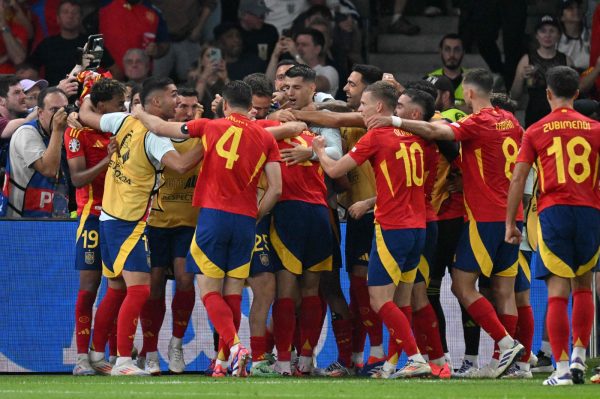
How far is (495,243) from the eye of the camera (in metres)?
12.4

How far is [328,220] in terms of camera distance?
41.8 feet

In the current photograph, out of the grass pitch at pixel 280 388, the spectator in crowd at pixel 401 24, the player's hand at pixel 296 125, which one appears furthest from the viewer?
the spectator in crowd at pixel 401 24

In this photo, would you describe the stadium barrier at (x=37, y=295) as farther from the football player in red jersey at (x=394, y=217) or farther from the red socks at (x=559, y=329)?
the red socks at (x=559, y=329)

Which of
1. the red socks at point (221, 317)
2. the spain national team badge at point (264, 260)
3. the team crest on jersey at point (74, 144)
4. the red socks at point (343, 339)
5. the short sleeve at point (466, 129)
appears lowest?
the red socks at point (343, 339)

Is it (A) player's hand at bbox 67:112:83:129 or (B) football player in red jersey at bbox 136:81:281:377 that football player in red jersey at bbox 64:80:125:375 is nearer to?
(A) player's hand at bbox 67:112:83:129

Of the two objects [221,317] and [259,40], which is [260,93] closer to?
[221,317]

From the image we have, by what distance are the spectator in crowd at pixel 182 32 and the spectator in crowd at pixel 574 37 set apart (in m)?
4.77

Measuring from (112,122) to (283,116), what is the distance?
1.51 metres

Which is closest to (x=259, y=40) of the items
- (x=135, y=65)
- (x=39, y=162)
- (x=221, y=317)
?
(x=135, y=65)

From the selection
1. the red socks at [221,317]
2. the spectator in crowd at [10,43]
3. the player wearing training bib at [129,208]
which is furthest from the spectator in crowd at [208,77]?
the red socks at [221,317]

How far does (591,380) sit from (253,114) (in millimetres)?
3782

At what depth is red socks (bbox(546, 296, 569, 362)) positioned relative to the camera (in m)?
11.1

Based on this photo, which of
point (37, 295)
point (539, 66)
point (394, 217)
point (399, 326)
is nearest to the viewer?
point (399, 326)

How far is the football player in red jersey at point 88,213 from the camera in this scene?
12750mm
